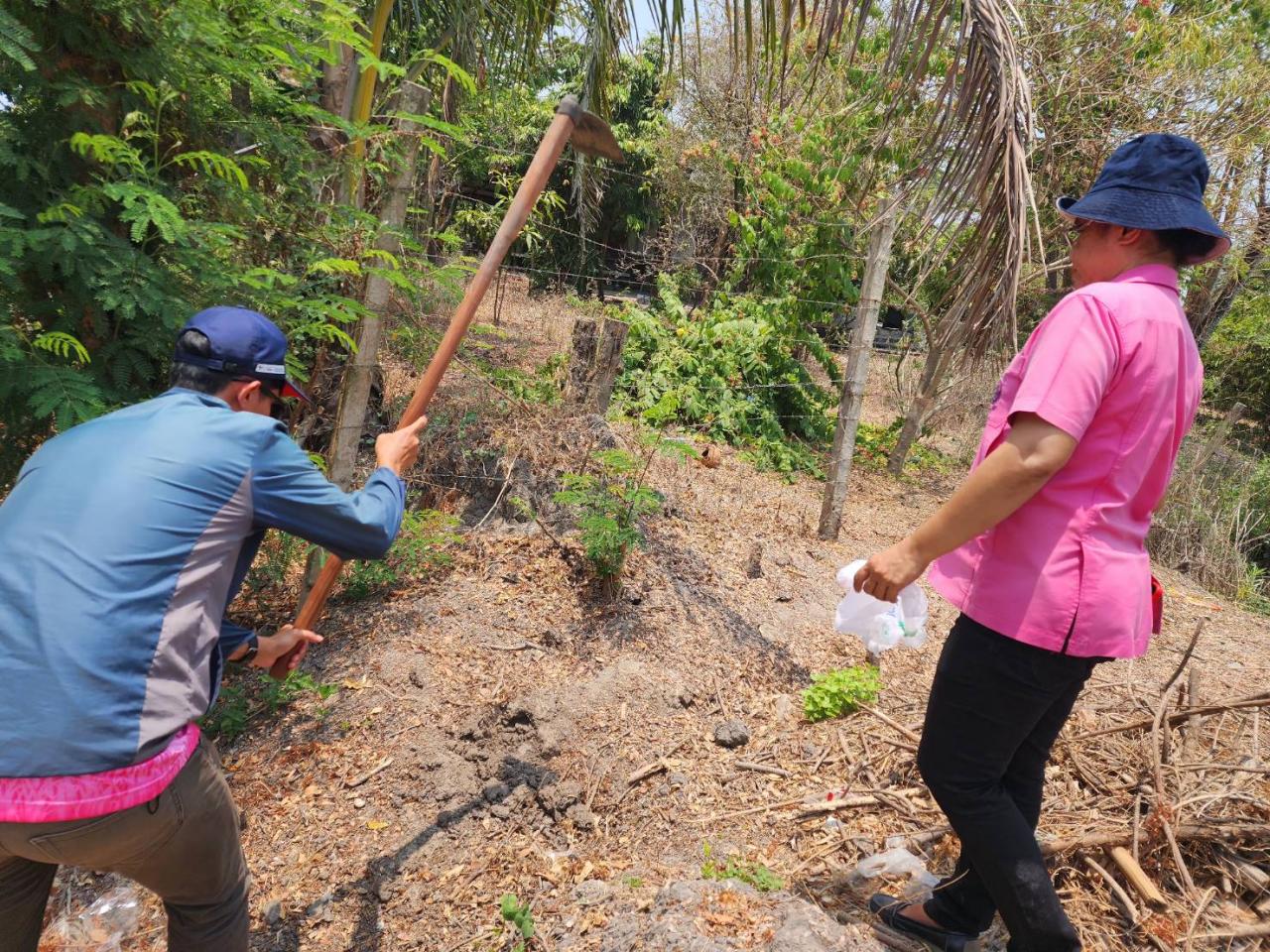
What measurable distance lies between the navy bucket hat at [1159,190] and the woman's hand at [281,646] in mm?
2364

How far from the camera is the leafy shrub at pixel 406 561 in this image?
438 cm

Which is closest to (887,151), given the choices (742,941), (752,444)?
(752,444)

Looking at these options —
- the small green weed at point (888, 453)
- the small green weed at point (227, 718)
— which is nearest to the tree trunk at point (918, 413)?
the small green weed at point (888, 453)

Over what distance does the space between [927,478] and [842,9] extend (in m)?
8.07

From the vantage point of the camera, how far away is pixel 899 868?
248 centimetres

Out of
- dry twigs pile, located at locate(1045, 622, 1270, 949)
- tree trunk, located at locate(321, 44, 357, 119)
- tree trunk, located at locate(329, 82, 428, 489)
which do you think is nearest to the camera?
dry twigs pile, located at locate(1045, 622, 1270, 949)

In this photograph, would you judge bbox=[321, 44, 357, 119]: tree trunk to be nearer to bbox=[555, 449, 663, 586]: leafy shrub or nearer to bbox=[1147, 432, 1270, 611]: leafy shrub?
bbox=[555, 449, 663, 586]: leafy shrub

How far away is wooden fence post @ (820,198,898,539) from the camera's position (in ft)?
18.5

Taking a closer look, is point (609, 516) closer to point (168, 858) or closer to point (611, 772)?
point (611, 772)

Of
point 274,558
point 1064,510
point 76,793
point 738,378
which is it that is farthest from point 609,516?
point 738,378

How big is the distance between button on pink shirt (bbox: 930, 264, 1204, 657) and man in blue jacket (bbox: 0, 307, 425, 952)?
1.52 m

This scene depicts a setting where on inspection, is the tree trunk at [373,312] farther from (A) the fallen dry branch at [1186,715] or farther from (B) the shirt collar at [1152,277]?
(A) the fallen dry branch at [1186,715]

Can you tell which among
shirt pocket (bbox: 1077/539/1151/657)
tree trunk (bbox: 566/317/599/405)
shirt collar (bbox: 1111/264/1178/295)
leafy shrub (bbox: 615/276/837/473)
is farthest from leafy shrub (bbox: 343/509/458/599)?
leafy shrub (bbox: 615/276/837/473)

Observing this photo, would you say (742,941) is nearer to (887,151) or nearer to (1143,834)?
(1143,834)
